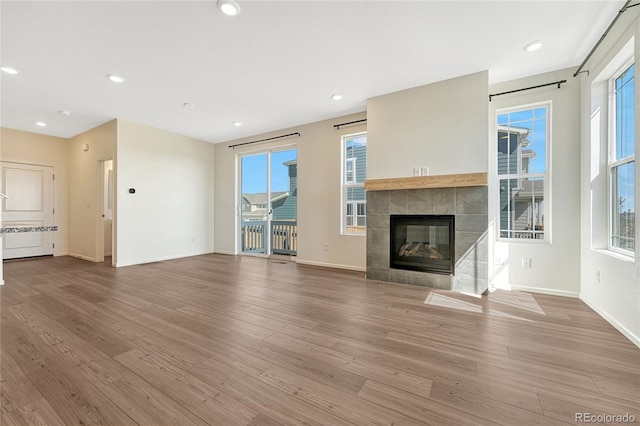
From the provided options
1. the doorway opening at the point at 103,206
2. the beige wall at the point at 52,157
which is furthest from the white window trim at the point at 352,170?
the beige wall at the point at 52,157

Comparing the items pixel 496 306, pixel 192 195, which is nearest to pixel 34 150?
pixel 192 195

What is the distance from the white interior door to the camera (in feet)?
17.9

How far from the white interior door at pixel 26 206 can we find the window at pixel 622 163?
9.57 meters

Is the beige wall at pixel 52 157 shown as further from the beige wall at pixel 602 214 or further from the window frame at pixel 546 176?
the beige wall at pixel 602 214

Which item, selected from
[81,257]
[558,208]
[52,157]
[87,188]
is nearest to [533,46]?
[558,208]

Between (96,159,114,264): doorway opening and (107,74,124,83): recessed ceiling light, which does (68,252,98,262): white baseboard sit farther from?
(107,74,124,83): recessed ceiling light

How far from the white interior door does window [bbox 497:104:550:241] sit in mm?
8950

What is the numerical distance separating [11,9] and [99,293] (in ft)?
9.64

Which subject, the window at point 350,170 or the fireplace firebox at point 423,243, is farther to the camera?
the window at point 350,170

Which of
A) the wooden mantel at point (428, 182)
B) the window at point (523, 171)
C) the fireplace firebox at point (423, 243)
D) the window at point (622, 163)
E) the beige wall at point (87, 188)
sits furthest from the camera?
the beige wall at point (87, 188)

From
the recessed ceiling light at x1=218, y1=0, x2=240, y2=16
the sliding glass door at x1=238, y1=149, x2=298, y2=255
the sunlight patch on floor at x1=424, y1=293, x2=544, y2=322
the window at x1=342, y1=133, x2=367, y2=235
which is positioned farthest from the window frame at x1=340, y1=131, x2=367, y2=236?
the recessed ceiling light at x1=218, y1=0, x2=240, y2=16

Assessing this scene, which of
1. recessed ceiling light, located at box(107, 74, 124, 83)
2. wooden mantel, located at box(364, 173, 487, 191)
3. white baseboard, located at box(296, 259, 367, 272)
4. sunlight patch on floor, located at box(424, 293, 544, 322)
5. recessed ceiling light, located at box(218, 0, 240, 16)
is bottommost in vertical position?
sunlight patch on floor, located at box(424, 293, 544, 322)

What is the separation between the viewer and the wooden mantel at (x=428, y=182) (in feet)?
10.7

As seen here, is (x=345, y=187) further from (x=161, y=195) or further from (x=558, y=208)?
(x=161, y=195)
